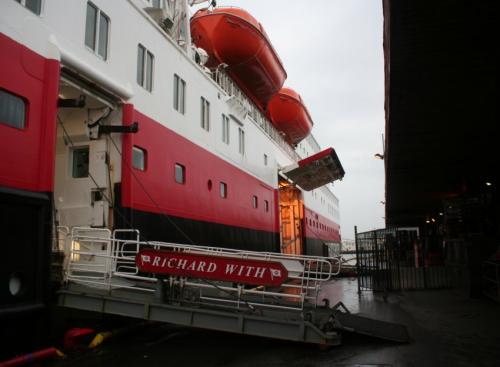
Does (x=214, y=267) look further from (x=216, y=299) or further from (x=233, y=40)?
(x=233, y=40)

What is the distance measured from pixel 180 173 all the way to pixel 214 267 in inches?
215

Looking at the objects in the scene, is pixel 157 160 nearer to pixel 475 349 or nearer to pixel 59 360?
pixel 59 360

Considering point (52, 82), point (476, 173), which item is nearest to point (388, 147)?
point (476, 173)

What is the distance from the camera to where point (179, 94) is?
40.7ft

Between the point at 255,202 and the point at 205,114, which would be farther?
the point at 255,202

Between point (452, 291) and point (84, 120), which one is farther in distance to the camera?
point (452, 291)

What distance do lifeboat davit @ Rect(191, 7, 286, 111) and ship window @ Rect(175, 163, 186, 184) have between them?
8083mm

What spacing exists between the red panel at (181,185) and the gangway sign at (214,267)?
2.52 meters

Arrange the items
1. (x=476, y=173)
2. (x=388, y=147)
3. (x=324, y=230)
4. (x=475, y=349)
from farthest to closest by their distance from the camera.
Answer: (x=324, y=230)
(x=476, y=173)
(x=388, y=147)
(x=475, y=349)

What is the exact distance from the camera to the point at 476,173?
862 inches

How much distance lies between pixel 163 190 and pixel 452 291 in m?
9.12

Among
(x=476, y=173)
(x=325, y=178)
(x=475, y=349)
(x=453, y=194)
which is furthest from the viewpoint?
(x=453, y=194)

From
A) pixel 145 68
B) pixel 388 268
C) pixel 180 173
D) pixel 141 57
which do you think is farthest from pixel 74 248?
pixel 388 268

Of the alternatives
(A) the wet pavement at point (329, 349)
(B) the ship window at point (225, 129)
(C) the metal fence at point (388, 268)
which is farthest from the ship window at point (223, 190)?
(A) the wet pavement at point (329, 349)
